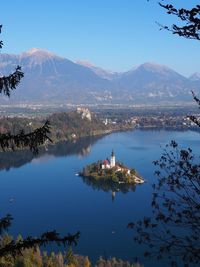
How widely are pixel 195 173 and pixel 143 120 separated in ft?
156

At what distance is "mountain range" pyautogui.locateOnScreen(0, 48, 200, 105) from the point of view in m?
104

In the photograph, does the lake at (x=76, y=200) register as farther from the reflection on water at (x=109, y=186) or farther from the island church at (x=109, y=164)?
the island church at (x=109, y=164)

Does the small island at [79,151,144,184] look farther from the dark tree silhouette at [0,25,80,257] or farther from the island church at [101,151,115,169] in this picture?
the dark tree silhouette at [0,25,80,257]

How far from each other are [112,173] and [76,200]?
452cm

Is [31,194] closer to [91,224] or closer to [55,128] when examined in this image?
[91,224]

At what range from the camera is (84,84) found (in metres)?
126

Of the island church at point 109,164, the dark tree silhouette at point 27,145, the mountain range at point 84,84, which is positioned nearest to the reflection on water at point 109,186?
the island church at point 109,164

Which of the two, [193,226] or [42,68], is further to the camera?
[42,68]

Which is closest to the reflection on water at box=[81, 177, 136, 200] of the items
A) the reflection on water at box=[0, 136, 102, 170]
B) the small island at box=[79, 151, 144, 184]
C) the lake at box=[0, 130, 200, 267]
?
the lake at box=[0, 130, 200, 267]

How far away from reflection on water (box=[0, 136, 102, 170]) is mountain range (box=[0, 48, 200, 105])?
6420cm

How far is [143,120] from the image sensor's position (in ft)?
162

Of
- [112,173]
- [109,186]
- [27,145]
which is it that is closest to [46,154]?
[112,173]

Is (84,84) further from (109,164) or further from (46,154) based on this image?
(109,164)

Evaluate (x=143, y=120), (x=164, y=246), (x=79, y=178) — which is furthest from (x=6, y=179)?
(x=143, y=120)
